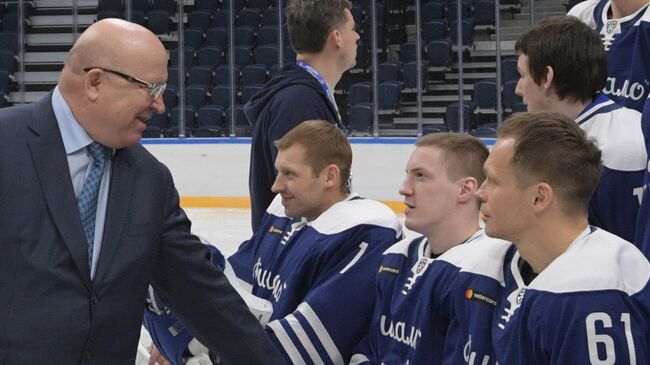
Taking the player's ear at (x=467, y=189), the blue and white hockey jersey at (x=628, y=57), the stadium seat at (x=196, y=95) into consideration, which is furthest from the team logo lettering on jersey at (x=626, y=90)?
the stadium seat at (x=196, y=95)

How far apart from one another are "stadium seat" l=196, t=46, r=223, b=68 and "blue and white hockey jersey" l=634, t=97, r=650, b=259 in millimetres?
9140

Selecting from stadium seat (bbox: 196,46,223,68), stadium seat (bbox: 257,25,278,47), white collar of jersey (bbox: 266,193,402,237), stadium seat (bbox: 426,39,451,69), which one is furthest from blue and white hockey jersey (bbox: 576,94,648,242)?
stadium seat (bbox: 196,46,223,68)

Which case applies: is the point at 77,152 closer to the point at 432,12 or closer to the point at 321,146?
the point at 321,146

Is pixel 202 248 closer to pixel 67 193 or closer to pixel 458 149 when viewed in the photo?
pixel 67 193

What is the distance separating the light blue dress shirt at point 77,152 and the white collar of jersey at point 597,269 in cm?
66

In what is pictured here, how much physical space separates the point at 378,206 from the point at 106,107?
80 cm

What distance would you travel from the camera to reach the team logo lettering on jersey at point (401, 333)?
1.84 m

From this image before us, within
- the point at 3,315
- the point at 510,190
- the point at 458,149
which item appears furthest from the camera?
the point at 458,149

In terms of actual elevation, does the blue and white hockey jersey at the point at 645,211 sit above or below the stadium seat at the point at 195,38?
below

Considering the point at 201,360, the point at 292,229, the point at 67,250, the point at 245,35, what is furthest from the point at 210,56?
the point at 67,250

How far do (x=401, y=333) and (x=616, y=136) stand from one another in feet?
1.79

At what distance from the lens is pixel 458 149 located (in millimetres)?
2010


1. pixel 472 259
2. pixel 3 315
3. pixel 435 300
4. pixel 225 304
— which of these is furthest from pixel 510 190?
pixel 3 315

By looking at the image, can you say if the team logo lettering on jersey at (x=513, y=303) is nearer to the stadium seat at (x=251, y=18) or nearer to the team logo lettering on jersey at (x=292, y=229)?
the team logo lettering on jersey at (x=292, y=229)
